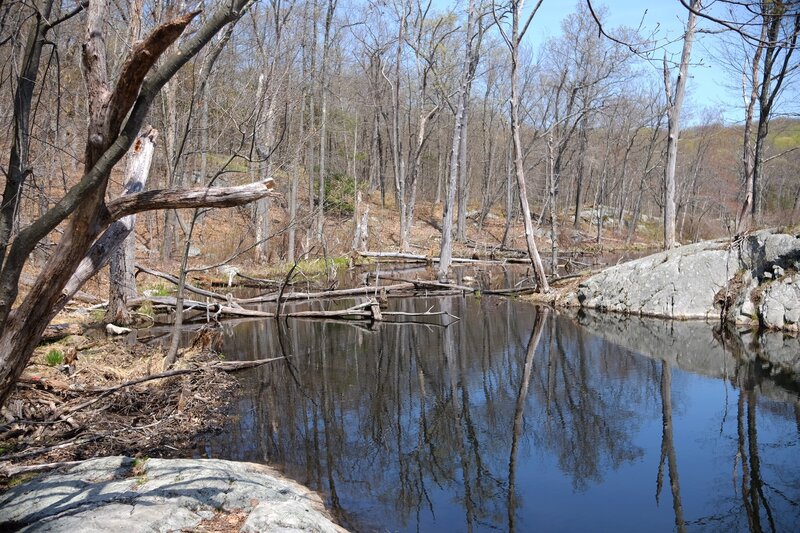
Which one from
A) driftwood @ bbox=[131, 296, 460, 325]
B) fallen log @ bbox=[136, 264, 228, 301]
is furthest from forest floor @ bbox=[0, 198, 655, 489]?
driftwood @ bbox=[131, 296, 460, 325]

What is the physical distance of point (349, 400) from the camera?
27.5 ft

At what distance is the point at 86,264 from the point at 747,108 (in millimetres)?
22481

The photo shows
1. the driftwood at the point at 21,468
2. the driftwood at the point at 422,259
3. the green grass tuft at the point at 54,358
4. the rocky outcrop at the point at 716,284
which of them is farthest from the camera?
the driftwood at the point at 422,259

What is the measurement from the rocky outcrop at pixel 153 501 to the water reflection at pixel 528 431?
104 cm

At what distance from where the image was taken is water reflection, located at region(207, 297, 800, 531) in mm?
5355

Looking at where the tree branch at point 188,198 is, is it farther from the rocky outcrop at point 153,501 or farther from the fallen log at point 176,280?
the fallen log at point 176,280

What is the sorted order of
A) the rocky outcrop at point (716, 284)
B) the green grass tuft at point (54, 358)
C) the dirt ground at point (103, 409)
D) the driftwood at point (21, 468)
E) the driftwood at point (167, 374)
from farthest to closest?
1. the rocky outcrop at point (716, 284)
2. the green grass tuft at point (54, 358)
3. the driftwood at point (167, 374)
4. the dirt ground at point (103, 409)
5. the driftwood at point (21, 468)

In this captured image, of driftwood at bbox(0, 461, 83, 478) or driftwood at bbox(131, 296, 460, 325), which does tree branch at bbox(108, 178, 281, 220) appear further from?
driftwood at bbox(131, 296, 460, 325)

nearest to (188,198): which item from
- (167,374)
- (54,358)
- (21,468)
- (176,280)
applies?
(21,468)

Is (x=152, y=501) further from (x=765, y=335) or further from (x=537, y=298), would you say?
(x=537, y=298)

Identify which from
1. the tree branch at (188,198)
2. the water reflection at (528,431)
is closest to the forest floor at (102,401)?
the water reflection at (528,431)

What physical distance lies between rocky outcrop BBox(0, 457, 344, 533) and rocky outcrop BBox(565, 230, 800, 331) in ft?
38.5

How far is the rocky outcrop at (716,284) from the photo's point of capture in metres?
12.6

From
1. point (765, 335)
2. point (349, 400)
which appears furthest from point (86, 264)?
point (765, 335)
